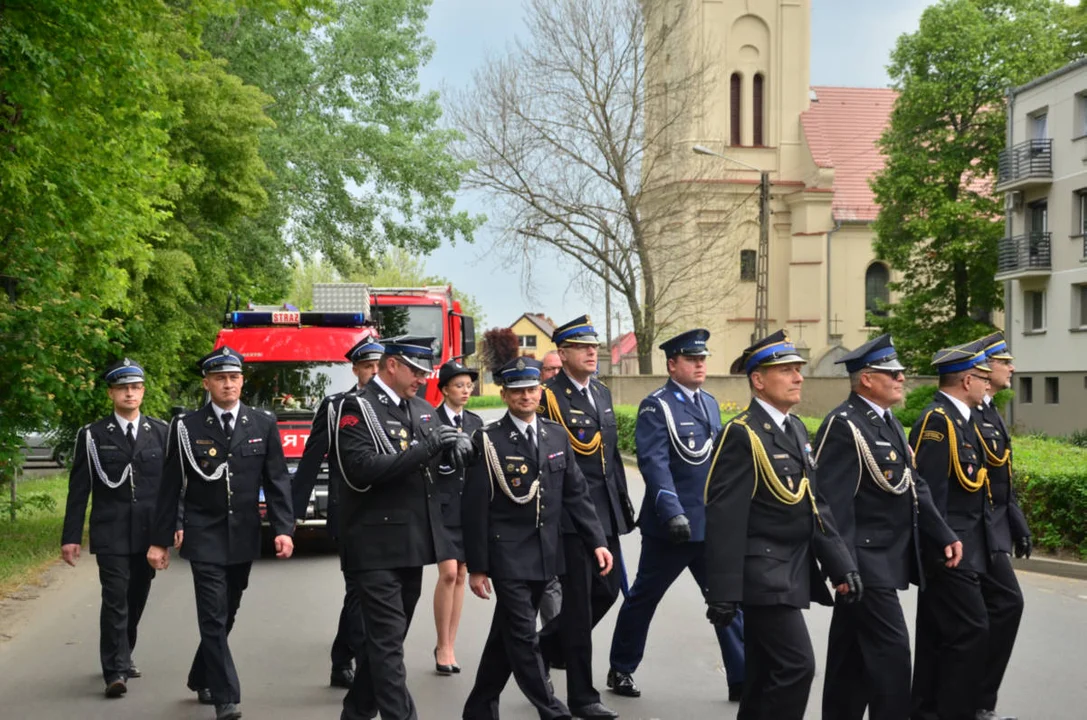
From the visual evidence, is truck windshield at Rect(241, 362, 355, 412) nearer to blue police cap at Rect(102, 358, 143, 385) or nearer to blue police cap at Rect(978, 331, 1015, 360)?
blue police cap at Rect(102, 358, 143, 385)

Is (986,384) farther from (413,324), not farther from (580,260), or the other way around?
(580,260)

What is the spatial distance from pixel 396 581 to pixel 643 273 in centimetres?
4044

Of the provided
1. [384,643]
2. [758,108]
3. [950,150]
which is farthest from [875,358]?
[758,108]

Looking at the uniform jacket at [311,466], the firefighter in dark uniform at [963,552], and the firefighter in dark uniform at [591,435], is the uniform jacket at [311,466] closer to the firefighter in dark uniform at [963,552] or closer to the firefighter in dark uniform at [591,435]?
the firefighter in dark uniform at [591,435]

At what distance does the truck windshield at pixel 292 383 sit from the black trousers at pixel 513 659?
8991 millimetres

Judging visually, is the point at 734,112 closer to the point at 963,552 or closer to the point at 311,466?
the point at 311,466

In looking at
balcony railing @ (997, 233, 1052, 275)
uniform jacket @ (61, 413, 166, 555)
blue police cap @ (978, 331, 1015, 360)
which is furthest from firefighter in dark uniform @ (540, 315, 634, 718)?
balcony railing @ (997, 233, 1052, 275)

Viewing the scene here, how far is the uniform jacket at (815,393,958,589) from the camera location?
21.6 ft

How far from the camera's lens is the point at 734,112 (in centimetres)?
5834

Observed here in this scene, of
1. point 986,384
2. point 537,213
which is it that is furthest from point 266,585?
point 537,213

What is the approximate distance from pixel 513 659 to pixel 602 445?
179cm

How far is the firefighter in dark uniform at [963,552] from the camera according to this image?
697 cm

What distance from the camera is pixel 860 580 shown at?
614 centimetres

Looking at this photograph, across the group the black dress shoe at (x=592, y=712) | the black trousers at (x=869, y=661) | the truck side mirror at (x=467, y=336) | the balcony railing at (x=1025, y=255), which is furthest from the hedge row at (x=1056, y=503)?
the balcony railing at (x=1025, y=255)
